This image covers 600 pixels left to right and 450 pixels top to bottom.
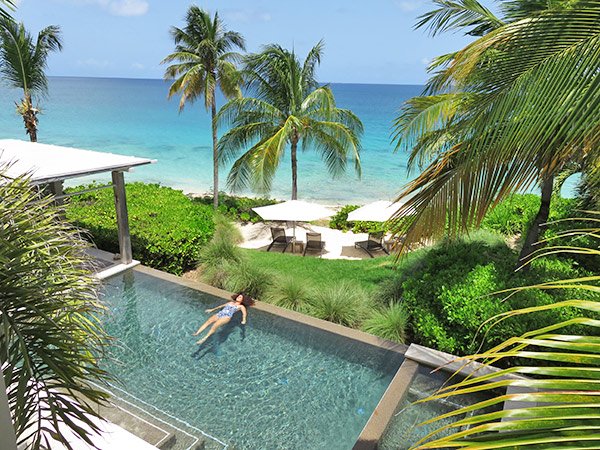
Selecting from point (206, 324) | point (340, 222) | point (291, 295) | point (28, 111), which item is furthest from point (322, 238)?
point (28, 111)

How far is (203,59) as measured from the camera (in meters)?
18.8

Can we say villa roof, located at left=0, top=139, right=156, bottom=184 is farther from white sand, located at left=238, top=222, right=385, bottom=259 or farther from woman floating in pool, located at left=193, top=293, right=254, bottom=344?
white sand, located at left=238, top=222, right=385, bottom=259

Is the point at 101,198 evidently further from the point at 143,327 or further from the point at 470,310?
the point at 470,310

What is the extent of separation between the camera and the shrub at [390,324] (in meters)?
7.98

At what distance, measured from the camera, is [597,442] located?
869 mm

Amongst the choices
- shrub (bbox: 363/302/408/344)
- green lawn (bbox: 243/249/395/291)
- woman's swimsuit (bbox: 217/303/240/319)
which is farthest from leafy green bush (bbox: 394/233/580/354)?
woman's swimsuit (bbox: 217/303/240/319)

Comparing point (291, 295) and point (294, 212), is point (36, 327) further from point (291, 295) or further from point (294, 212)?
point (294, 212)

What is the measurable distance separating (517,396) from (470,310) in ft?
22.3

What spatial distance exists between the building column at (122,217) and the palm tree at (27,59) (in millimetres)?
9497

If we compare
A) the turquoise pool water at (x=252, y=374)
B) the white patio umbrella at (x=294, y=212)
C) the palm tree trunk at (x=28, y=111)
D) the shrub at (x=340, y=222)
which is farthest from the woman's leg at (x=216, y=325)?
the palm tree trunk at (x=28, y=111)

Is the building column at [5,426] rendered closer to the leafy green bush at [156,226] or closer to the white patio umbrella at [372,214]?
the leafy green bush at [156,226]

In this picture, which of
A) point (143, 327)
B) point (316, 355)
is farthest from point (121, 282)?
point (316, 355)

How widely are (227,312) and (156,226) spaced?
456 centimetres

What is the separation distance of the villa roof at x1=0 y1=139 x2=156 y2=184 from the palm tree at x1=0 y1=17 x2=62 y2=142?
6895 mm
